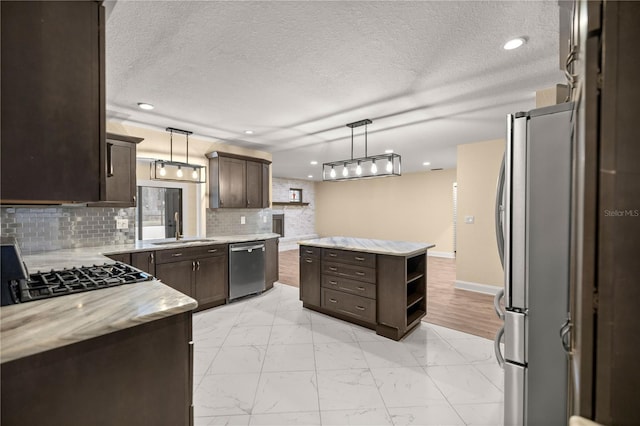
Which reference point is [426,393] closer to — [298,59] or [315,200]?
[298,59]

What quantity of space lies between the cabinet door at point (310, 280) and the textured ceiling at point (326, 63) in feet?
5.93

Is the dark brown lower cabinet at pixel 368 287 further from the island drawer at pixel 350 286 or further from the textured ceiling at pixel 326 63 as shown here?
the textured ceiling at pixel 326 63

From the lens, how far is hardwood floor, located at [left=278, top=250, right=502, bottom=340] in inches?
126

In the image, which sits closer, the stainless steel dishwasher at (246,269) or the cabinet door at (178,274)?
the cabinet door at (178,274)

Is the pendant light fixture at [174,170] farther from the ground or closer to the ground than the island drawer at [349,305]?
farther from the ground

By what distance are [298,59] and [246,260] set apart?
2894 mm

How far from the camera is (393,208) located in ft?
27.5

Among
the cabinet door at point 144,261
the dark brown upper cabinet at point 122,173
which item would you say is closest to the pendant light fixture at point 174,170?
the dark brown upper cabinet at point 122,173

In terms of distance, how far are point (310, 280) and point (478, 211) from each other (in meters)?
2.94

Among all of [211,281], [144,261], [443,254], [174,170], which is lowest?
[443,254]

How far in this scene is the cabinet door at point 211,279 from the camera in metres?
3.60

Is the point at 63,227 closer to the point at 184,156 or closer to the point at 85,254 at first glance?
the point at 85,254

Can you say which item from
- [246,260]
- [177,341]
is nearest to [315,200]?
[246,260]

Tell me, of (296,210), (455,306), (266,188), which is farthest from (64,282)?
(296,210)
